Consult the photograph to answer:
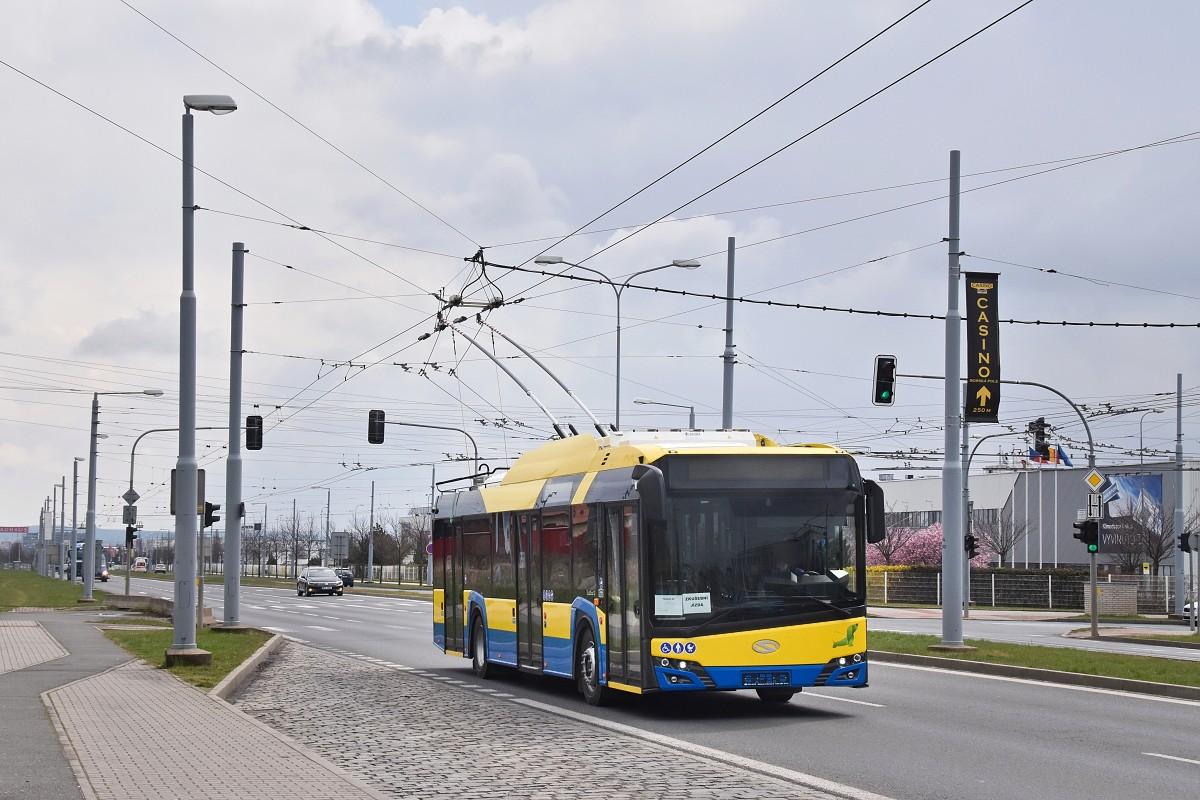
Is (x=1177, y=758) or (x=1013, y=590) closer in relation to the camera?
(x=1177, y=758)

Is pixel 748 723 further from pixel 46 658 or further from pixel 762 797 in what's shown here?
pixel 46 658

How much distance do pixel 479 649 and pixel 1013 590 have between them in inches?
1825

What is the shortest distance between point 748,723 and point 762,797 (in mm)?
5345

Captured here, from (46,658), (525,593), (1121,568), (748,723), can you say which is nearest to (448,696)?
(525,593)

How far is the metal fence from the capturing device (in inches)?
2432

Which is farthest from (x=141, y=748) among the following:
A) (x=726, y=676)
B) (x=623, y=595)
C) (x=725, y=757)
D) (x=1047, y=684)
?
(x=1047, y=684)

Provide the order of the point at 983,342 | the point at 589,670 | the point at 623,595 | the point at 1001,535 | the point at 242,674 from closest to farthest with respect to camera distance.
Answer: the point at 623,595
the point at 589,670
the point at 242,674
the point at 983,342
the point at 1001,535

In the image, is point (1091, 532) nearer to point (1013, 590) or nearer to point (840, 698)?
point (840, 698)

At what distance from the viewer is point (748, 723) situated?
1598 cm

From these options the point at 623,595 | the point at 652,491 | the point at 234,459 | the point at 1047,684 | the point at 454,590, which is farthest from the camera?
the point at 234,459

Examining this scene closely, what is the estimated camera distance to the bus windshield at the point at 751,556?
16125 millimetres

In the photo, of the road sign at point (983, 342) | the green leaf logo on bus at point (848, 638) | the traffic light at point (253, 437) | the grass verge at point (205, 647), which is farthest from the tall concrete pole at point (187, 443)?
the traffic light at point (253, 437)

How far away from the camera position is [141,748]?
13016mm

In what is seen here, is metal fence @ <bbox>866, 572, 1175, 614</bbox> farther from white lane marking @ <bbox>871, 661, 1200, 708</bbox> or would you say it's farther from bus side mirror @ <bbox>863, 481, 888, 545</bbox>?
bus side mirror @ <bbox>863, 481, 888, 545</bbox>
